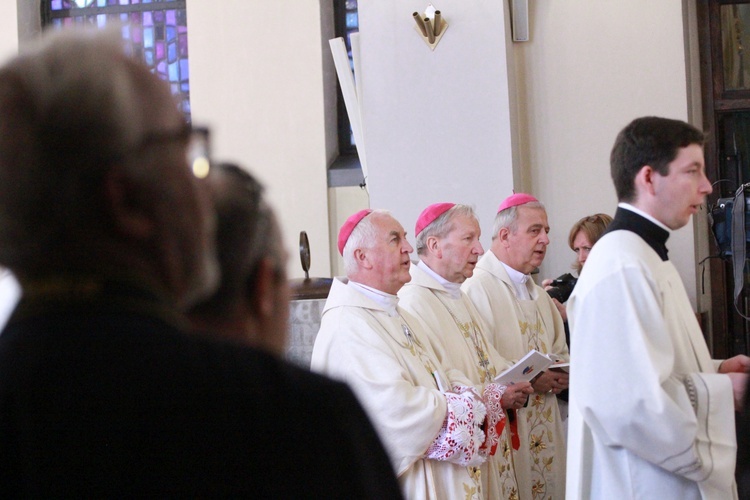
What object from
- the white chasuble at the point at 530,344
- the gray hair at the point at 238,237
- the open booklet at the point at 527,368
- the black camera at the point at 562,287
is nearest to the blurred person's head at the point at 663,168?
the open booklet at the point at 527,368

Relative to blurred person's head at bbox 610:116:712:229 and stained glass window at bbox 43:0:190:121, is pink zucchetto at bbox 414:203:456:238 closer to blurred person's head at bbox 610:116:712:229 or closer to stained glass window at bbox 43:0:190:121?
blurred person's head at bbox 610:116:712:229

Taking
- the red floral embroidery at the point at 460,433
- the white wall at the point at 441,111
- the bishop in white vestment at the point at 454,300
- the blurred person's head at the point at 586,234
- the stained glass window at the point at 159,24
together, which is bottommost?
the red floral embroidery at the point at 460,433

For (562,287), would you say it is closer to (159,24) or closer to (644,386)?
(644,386)

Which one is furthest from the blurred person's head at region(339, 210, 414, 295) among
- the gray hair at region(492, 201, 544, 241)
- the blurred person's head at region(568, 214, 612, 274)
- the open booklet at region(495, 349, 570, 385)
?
the blurred person's head at region(568, 214, 612, 274)

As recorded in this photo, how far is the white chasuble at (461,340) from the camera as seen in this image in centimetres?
489

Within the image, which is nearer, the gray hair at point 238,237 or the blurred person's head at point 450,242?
the gray hair at point 238,237

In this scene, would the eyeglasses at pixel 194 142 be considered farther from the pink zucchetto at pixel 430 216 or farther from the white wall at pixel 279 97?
the white wall at pixel 279 97

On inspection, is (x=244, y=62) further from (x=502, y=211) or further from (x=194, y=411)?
(x=194, y=411)

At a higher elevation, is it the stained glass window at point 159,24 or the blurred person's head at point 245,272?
the stained glass window at point 159,24

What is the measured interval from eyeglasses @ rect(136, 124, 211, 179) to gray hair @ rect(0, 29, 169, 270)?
0.6 inches

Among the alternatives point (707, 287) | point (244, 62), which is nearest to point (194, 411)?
point (707, 287)

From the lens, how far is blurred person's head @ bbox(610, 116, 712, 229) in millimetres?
3104

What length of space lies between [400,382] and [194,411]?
303 centimetres

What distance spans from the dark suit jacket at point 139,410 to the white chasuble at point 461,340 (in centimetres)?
367
